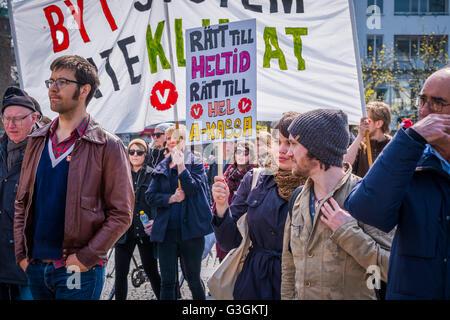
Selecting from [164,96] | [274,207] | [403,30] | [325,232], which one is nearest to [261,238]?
[274,207]

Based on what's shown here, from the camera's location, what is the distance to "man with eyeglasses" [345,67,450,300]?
6.56ft

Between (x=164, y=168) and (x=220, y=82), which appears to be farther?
(x=164, y=168)

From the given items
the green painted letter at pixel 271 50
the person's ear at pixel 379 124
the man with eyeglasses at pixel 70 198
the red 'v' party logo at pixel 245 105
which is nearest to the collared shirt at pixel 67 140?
the man with eyeglasses at pixel 70 198

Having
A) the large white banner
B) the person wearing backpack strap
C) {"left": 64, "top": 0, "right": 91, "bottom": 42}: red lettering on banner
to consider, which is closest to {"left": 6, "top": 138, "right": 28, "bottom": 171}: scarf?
the large white banner

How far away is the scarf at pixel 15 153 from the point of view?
12.8 feet

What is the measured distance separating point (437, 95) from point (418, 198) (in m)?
0.43

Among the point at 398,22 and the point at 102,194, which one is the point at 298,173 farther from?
the point at 398,22

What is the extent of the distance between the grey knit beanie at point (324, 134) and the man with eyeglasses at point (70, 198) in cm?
117

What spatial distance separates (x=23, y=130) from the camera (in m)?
3.94

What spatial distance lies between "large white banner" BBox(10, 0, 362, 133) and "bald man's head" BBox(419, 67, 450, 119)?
72.0 inches

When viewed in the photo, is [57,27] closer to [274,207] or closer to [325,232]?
[274,207]

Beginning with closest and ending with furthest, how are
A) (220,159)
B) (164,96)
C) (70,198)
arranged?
(70,198) → (220,159) → (164,96)

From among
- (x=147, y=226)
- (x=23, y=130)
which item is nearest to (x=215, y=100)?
(x=23, y=130)

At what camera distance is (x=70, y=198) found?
118 inches
